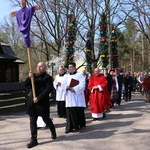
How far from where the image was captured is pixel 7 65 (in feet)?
95.1

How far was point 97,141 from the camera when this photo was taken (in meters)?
7.39

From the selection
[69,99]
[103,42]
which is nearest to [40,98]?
[69,99]

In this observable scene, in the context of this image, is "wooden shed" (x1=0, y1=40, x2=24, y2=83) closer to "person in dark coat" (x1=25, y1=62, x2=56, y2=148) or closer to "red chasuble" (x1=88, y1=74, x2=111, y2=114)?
"red chasuble" (x1=88, y1=74, x2=111, y2=114)

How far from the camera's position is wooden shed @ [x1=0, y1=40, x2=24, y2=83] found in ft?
89.8

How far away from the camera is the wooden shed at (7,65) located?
27358 millimetres

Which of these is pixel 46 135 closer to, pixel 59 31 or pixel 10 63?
pixel 10 63

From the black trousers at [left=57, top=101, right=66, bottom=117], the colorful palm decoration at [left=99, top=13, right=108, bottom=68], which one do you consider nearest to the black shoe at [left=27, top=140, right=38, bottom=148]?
the black trousers at [left=57, top=101, right=66, bottom=117]

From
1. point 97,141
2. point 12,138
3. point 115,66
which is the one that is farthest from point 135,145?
point 115,66

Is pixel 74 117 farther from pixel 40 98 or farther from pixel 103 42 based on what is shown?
pixel 103 42

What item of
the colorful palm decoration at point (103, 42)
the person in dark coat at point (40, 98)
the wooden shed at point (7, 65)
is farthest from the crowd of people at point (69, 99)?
the wooden shed at point (7, 65)

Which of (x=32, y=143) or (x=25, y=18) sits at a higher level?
(x=25, y=18)

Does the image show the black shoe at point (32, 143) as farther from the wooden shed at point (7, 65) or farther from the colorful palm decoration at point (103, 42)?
the wooden shed at point (7, 65)

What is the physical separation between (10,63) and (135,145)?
A: 929 inches

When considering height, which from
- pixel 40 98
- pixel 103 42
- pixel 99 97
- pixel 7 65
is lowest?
pixel 99 97
